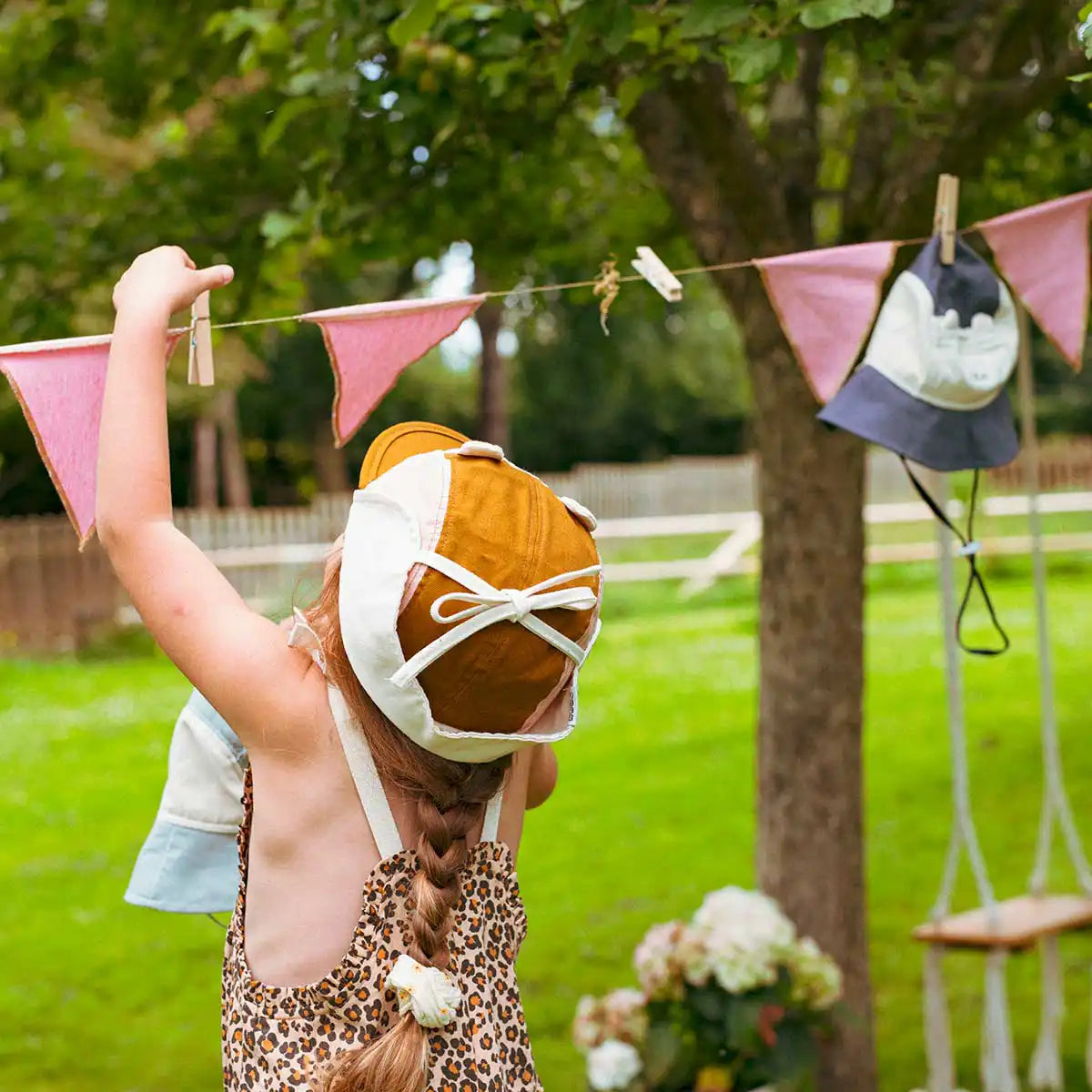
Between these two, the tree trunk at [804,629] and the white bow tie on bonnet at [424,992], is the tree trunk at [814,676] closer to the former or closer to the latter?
the tree trunk at [804,629]

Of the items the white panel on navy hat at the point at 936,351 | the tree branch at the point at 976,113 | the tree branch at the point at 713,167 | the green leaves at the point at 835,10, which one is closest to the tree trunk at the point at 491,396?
the tree branch at the point at 713,167

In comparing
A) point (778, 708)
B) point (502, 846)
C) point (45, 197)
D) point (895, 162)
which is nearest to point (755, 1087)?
point (778, 708)

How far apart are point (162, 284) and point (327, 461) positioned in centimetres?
2144

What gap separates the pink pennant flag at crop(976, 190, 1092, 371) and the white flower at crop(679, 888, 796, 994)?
152cm

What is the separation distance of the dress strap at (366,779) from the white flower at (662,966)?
184cm

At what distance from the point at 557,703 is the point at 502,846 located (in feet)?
0.72

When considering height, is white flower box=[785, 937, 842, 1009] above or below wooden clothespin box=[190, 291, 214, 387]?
below

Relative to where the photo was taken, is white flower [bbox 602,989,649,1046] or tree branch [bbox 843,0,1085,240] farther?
white flower [bbox 602,989,649,1046]

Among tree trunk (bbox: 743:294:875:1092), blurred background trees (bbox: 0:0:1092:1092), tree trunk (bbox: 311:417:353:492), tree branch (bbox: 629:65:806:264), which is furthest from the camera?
tree trunk (bbox: 311:417:353:492)

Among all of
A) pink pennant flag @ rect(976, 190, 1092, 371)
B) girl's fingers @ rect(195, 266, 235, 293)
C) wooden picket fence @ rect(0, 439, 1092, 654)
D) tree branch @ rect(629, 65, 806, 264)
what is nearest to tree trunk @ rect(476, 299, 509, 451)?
wooden picket fence @ rect(0, 439, 1092, 654)

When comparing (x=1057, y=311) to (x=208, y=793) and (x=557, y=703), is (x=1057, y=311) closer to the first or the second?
(x=557, y=703)

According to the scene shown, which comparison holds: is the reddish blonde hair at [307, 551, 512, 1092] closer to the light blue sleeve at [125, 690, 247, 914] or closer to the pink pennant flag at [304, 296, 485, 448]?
the light blue sleeve at [125, 690, 247, 914]

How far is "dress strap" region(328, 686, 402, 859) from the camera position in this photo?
5.41 feet

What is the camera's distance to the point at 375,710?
1650 millimetres
